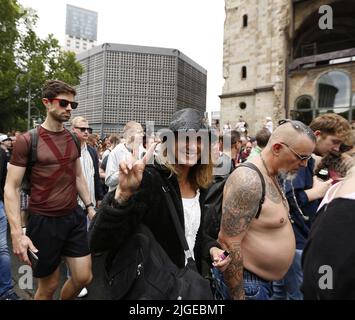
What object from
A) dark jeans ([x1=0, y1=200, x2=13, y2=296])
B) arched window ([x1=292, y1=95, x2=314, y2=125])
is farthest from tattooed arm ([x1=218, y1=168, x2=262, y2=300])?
arched window ([x1=292, y1=95, x2=314, y2=125])

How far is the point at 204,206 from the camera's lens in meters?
2.24

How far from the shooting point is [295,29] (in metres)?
23.2

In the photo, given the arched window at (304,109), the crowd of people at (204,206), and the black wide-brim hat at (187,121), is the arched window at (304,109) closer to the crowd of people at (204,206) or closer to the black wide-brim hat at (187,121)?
the crowd of people at (204,206)

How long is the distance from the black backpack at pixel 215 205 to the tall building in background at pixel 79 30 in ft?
595

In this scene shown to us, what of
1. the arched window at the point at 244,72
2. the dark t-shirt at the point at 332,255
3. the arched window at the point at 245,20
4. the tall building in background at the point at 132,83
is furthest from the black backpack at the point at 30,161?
the tall building in background at the point at 132,83

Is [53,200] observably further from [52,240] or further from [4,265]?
[4,265]

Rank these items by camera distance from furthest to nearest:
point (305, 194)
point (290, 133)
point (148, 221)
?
point (305, 194), point (290, 133), point (148, 221)

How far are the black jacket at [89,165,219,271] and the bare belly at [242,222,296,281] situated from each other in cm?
33

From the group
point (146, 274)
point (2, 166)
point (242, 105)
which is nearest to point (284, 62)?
point (242, 105)

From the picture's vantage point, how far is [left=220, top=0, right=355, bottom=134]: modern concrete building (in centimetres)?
1977

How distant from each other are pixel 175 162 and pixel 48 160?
146 cm

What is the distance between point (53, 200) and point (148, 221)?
1490 millimetres

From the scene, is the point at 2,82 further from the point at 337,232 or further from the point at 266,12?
the point at 337,232

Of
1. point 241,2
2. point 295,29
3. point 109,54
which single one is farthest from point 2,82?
point 109,54
